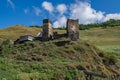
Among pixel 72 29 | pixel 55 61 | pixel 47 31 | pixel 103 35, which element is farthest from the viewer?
pixel 103 35

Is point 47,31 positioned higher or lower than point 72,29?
lower

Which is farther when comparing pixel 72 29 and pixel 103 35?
pixel 103 35

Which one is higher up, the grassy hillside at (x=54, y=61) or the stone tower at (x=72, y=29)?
the stone tower at (x=72, y=29)

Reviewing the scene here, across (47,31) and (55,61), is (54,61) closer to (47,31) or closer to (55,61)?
(55,61)

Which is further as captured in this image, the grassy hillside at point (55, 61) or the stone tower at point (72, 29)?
the stone tower at point (72, 29)

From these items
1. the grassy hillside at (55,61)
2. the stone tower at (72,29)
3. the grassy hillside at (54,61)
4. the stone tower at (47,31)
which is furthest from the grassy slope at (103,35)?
the grassy hillside at (54,61)

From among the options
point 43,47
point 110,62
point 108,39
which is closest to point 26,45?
point 43,47

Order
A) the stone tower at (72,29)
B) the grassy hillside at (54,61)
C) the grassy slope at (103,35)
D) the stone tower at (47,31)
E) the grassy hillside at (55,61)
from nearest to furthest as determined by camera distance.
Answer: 1. the grassy hillside at (54,61)
2. the grassy hillside at (55,61)
3. the stone tower at (72,29)
4. the stone tower at (47,31)
5. the grassy slope at (103,35)

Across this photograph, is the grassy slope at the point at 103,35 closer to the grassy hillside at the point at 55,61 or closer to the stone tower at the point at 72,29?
the stone tower at the point at 72,29

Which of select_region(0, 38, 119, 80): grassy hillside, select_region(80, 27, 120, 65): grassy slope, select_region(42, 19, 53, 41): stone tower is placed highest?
select_region(42, 19, 53, 41): stone tower

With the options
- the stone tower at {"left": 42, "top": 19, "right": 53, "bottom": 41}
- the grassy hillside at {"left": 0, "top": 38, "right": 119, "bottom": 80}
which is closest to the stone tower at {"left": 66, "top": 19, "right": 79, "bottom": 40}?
the grassy hillside at {"left": 0, "top": 38, "right": 119, "bottom": 80}

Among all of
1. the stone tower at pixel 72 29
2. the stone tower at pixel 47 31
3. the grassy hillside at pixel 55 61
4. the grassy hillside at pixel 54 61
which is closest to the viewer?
the grassy hillside at pixel 54 61

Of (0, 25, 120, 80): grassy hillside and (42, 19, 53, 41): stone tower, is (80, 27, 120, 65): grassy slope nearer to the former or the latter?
(42, 19, 53, 41): stone tower

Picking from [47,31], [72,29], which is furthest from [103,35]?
[72,29]
